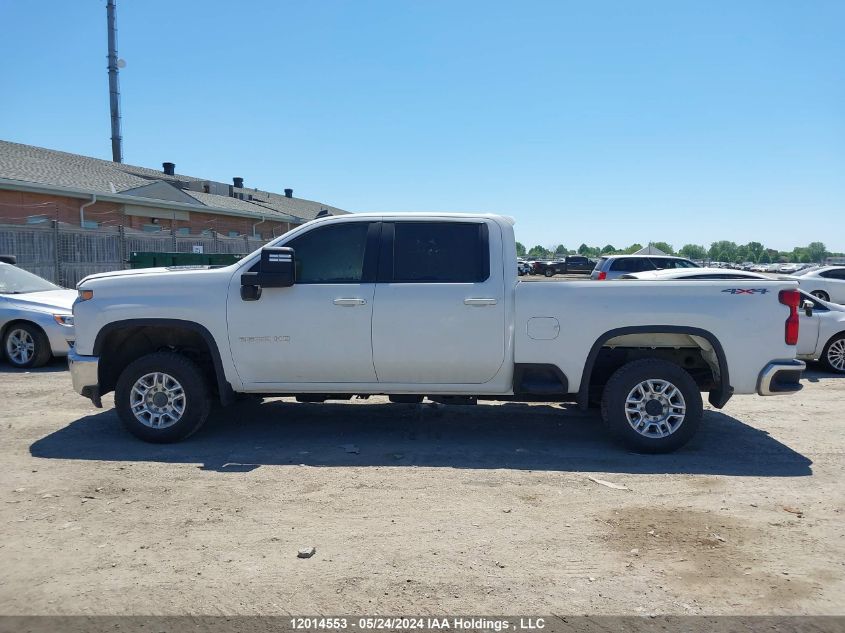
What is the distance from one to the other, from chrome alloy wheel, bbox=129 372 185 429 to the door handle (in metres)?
1.63

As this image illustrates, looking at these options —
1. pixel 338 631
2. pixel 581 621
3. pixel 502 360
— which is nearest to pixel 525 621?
pixel 581 621

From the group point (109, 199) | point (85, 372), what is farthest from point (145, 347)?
point (109, 199)

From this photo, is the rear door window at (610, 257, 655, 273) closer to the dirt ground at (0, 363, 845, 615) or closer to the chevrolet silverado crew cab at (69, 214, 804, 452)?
the dirt ground at (0, 363, 845, 615)

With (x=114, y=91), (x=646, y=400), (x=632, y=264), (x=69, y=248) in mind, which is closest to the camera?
(x=646, y=400)

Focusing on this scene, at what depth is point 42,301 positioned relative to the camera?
33.4 ft

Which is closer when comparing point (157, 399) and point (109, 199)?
point (157, 399)

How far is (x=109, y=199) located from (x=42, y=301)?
14475 millimetres

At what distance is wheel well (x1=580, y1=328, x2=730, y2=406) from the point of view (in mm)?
5691

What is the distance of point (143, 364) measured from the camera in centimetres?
595

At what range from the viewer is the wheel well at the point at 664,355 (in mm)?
5691

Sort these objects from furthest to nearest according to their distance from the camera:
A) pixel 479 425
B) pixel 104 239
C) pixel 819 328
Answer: pixel 104 239 < pixel 819 328 < pixel 479 425

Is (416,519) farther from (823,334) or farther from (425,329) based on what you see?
(823,334)

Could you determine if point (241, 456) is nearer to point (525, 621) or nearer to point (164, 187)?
point (525, 621)

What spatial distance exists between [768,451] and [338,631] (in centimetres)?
453
